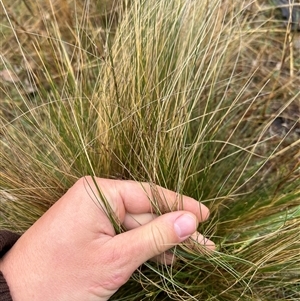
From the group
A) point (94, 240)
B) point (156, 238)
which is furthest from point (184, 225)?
point (94, 240)

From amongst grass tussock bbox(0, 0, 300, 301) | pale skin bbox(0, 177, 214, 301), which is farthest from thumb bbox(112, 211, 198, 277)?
grass tussock bbox(0, 0, 300, 301)

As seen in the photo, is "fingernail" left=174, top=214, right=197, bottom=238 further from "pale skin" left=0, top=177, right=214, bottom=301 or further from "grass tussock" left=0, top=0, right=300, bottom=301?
"grass tussock" left=0, top=0, right=300, bottom=301

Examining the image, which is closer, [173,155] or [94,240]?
[94,240]

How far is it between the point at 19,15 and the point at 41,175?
42.7 inches

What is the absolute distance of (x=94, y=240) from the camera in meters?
1.15

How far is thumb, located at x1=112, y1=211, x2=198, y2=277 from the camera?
1.10 m

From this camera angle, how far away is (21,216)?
1524 mm

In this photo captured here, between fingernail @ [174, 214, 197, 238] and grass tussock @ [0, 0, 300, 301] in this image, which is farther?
grass tussock @ [0, 0, 300, 301]

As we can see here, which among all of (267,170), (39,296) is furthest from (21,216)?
(267,170)

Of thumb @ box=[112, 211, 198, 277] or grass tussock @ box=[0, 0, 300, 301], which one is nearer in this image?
thumb @ box=[112, 211, 198, 277]

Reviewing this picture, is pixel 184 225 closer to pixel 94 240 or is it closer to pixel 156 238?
pixel 156 238

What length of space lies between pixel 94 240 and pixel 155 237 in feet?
0.52

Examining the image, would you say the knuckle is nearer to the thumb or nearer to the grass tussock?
the thumb

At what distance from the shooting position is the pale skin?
3.65 feet
